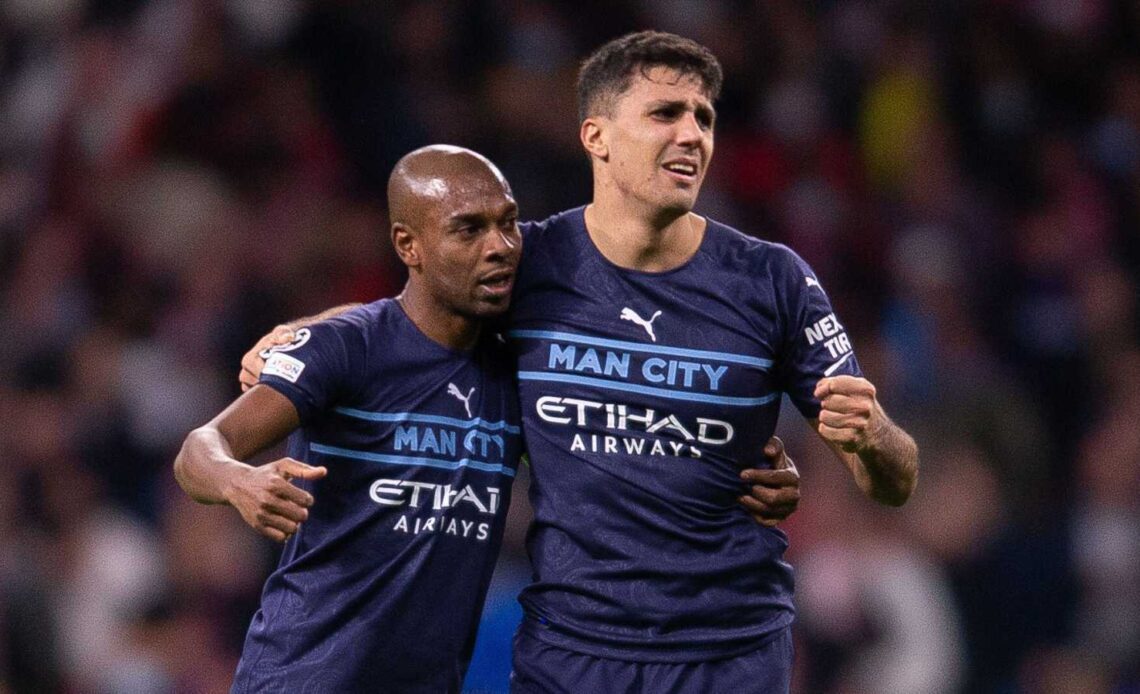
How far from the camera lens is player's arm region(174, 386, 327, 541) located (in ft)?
12.8

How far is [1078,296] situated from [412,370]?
559cm

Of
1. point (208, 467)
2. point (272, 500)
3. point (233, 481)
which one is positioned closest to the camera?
point (272, 500)

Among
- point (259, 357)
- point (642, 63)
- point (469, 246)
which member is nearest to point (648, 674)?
point (469, 246)

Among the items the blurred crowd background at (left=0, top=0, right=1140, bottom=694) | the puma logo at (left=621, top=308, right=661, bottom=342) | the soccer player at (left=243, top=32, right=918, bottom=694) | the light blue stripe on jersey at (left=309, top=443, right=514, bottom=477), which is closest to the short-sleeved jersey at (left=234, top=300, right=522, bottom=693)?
the light blue stripe on jersey at (left=309, top=443, right=514, bottom=477)

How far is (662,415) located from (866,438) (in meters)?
0.52

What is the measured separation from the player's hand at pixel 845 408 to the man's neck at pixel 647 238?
0.64 metres

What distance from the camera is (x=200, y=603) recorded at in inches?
315

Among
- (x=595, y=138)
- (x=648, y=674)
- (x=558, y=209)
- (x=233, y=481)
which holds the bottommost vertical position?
(x=648, y=674)

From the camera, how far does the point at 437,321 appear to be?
15.4 ft

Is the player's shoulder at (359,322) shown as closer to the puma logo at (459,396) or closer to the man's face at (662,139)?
the puma logo at (459,396)

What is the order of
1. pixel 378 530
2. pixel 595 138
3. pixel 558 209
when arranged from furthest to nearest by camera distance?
pixel 558 209
pixel 595 138
pixel 378 530

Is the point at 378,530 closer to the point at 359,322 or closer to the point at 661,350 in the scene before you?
the point at 359,322

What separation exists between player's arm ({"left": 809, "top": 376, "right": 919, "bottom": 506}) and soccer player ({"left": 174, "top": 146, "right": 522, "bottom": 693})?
844mm

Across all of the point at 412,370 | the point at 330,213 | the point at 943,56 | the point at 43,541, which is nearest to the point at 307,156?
the point at 330,213
